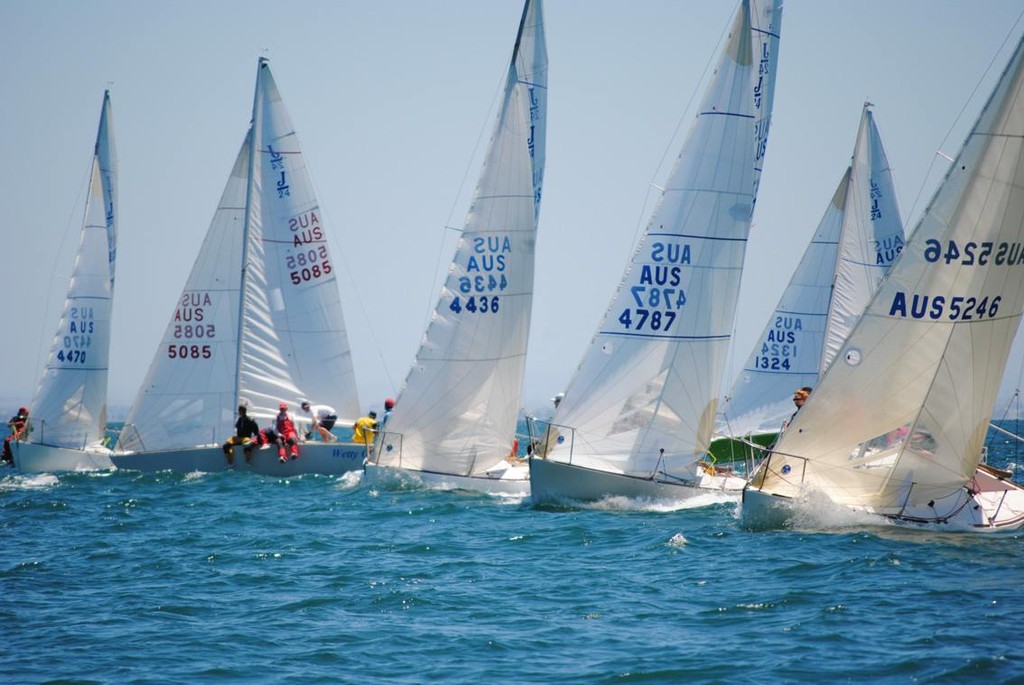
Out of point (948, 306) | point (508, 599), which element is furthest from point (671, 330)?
point (508, 599)

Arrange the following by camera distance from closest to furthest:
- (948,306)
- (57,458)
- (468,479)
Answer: (948,306)
(468,479)
(57,458)

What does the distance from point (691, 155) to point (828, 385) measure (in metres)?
4.37

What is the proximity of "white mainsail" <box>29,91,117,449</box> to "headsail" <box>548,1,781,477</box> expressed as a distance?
13.5 meters

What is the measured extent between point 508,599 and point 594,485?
586 centimetres

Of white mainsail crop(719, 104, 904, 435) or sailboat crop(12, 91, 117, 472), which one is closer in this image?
white mainsail crop(719, 104, 904, 435)

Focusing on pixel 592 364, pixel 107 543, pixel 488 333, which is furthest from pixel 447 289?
pixel 107 543

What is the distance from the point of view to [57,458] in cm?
2781

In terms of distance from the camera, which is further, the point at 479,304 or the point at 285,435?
the point at 285,435

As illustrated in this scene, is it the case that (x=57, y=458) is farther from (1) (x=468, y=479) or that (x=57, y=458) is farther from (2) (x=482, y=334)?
(2) (x=482, y=334)

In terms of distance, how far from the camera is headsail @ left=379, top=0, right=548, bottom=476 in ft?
69.7

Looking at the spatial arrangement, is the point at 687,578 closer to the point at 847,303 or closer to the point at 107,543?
the point at 107,543

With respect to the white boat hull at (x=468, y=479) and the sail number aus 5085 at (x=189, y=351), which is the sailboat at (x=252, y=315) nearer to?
the sail number aus 5085 at (x=189, y=351)

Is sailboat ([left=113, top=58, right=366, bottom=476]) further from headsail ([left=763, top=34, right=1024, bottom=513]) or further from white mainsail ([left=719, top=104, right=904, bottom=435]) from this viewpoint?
headsail ([left=763, top=34, right=1024, bottom=513])

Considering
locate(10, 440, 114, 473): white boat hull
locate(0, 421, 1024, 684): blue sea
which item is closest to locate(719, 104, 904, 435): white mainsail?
locate(0, 421, 1024, 684): blue sea
